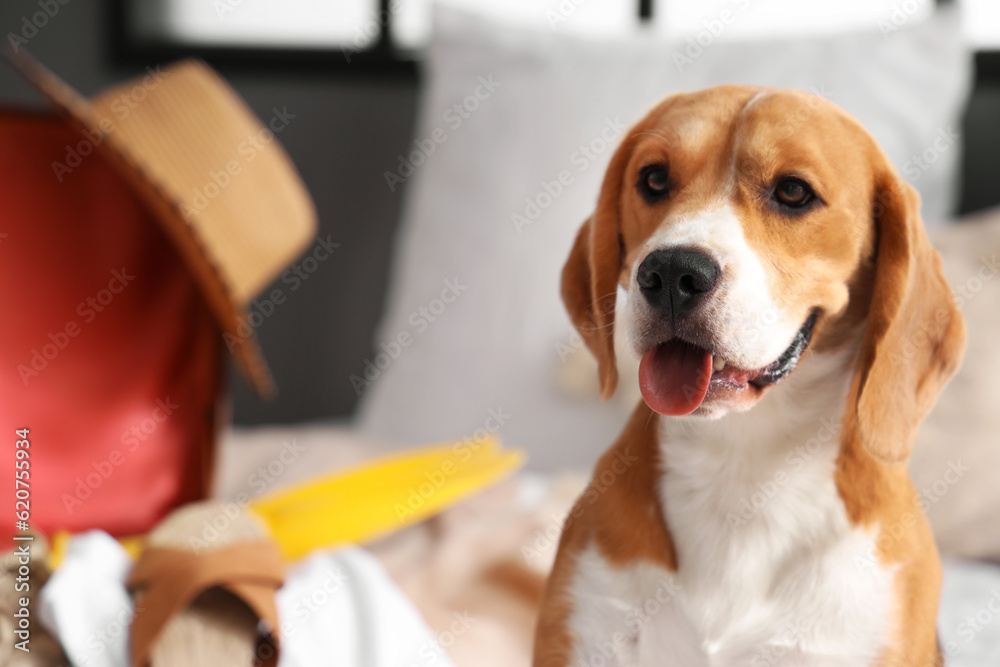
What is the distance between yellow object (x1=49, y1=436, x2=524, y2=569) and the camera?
45.6 inches

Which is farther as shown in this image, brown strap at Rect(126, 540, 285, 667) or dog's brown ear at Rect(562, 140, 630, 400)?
brown strap at Rect(126, 540, 285, 667)

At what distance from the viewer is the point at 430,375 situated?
5.26ft

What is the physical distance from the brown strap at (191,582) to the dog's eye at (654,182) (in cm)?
51

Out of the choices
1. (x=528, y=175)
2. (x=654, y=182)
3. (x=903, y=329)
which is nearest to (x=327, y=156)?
(x=528, y=175)

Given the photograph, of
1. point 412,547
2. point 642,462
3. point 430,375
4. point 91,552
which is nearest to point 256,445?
point 430,375

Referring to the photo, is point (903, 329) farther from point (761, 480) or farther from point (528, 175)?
point (528, 175)

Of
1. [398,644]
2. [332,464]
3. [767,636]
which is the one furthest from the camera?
[332,464]

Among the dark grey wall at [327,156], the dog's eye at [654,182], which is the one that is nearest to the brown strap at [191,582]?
the dog's eye at [654,182]

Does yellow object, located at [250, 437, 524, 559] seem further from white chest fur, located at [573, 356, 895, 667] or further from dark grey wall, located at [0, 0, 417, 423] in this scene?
dark grey wall, located at [0, 0, 417, 423]

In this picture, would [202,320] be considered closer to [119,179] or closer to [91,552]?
[119,179]

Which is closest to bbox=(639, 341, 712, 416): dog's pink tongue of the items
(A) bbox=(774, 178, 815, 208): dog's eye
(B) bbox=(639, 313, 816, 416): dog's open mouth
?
(B) bbox=(639, 313, 816, 416): dog's open mouth

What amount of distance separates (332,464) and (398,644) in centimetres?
77

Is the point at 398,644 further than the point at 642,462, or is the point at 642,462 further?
the point at 398,644

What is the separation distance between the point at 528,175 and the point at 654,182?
3.20 feet
